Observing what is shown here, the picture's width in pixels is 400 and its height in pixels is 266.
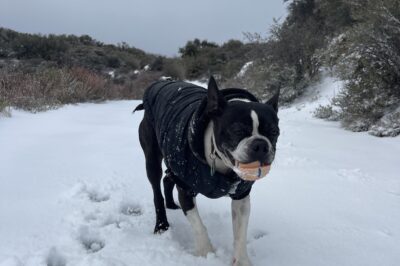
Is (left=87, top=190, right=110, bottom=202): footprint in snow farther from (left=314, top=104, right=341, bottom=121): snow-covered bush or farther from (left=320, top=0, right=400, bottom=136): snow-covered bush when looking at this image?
(left=314, top=104, right=341, bottom=121): snow-covered bush

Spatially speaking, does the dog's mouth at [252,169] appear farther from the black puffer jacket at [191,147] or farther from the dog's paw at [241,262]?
the dog's paw at [241,262]

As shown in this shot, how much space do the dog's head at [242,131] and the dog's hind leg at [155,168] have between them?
100 cm

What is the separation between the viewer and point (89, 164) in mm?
4664

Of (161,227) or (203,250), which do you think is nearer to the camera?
(203,250)

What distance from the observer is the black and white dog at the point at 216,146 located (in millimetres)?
2232

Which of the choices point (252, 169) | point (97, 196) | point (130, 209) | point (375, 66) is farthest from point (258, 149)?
point (375, 66)

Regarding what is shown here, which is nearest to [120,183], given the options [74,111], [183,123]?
[183,123]

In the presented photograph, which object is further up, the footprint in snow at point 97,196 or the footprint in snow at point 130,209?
the footprint in snow at point 97,196

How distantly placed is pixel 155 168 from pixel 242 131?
1.32m

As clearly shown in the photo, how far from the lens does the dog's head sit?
2168 mm

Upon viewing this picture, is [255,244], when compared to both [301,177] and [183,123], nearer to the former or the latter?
[183,123]

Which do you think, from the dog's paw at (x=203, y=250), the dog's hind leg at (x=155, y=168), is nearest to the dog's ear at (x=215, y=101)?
the dog's paw at (x=203, y=250)

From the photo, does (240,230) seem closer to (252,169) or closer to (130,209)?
(252,169)

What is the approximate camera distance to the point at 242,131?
88.3 inches
